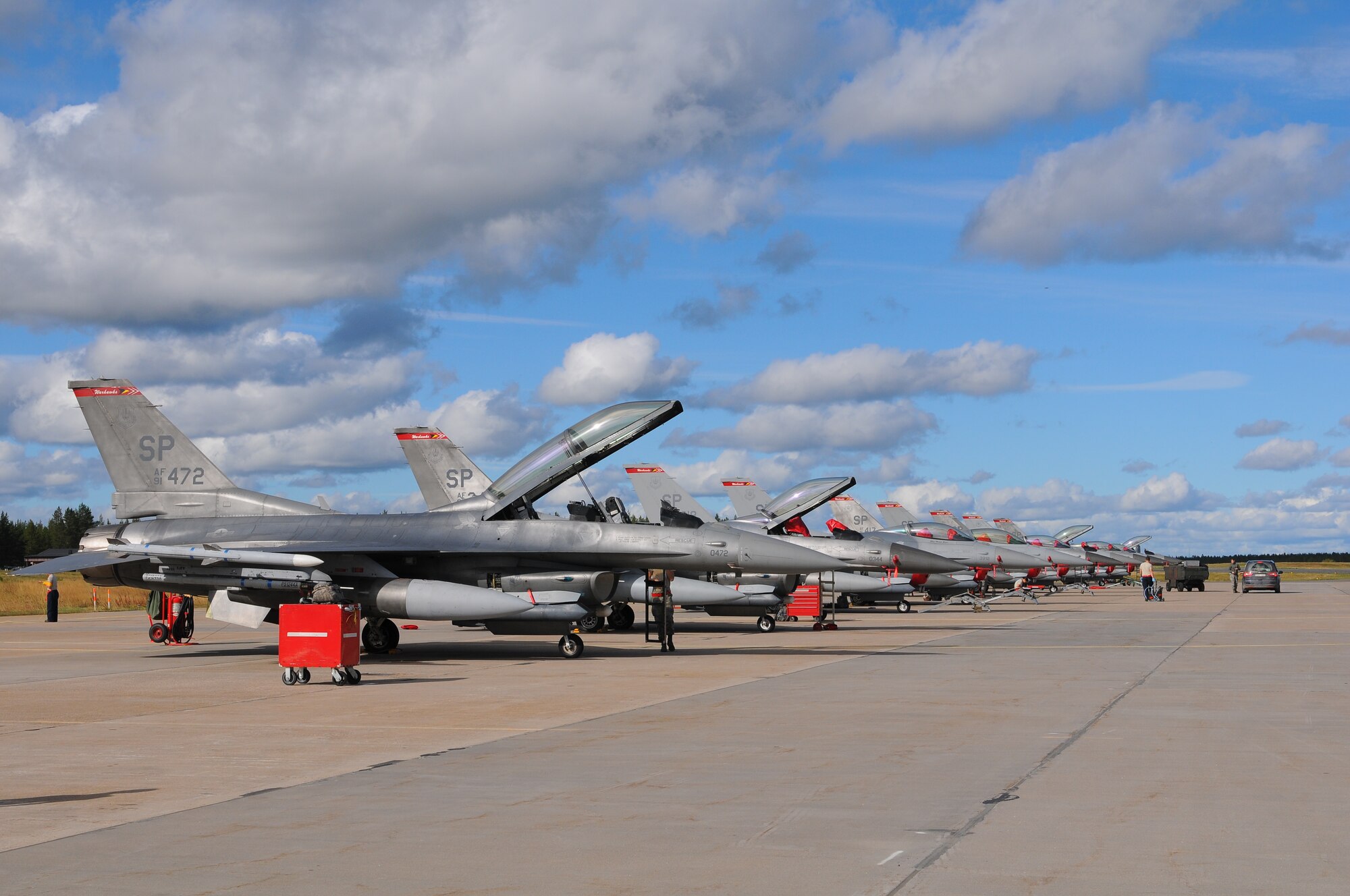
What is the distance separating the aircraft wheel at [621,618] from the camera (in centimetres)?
2805

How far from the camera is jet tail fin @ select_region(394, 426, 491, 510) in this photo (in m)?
34.4

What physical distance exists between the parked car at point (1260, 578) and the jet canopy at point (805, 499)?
34624 millimetres

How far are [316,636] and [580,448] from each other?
6.32 meters

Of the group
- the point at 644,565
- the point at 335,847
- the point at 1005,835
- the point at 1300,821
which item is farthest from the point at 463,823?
the point at 644,565

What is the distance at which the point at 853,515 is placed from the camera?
45.8m

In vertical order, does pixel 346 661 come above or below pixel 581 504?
below

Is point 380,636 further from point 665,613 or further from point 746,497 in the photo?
point 746,497

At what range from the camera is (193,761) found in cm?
955

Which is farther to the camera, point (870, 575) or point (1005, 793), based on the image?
point (870, 575)

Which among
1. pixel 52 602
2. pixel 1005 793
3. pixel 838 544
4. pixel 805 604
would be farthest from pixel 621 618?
pixel 1005 793

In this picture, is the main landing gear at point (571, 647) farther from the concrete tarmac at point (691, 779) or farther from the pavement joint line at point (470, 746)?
the pavement joint line at point (470, 746)

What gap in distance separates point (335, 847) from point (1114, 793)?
15.6ft

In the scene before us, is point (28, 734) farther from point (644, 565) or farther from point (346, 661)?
point (644, 565)

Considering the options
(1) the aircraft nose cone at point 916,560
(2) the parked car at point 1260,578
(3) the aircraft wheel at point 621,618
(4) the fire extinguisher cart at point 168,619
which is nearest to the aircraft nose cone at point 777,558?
(3) the aircraft wheel at point 621,618
